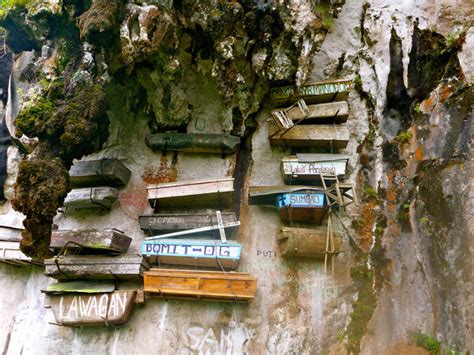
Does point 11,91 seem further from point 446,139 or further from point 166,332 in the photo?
point 446,139

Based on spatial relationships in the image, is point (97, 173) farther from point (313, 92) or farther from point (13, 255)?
point (313, 92)

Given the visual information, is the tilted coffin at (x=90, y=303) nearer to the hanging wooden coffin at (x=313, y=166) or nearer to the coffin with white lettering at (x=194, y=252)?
the coffin with white lettering at (x=194, y=252)

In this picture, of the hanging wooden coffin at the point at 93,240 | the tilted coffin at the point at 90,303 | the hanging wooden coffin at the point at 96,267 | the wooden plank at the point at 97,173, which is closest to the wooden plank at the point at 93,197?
the wooden plank at the point at 97,173

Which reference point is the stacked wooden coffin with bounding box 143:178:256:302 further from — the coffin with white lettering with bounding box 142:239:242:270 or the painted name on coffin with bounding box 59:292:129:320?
the painted name on coffin with bounding box 59:292:129:320

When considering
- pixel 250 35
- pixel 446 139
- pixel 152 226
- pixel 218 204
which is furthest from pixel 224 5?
pixel 446 139

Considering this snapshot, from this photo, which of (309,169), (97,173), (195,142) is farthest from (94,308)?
(309,169)

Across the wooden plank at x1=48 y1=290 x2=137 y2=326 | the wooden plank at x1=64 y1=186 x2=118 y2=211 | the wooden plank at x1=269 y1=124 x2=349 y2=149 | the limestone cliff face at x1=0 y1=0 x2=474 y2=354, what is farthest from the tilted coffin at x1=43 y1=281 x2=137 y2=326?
the wooden plank at x1=269 y1=124 x2=349 y2=149
